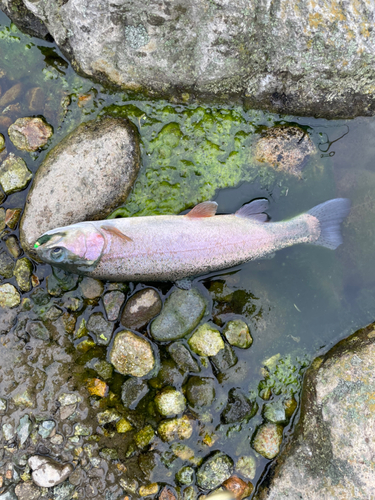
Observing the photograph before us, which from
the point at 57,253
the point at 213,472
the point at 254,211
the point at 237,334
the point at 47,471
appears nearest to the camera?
the point at 57,253

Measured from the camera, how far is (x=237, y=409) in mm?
3949

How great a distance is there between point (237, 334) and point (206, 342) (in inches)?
15.2

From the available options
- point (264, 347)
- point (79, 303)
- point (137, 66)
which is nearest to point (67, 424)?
point (79, 303)

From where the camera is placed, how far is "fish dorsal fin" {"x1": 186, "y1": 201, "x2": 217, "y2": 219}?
373 cm

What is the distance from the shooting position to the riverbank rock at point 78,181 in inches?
148

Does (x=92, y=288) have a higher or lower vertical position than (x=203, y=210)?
lower

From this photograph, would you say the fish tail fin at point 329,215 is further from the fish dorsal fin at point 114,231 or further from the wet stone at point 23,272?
the wet stone at point 23,272

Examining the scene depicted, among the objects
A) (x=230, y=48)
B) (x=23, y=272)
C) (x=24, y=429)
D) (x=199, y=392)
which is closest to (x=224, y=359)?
(x=199, y=392)

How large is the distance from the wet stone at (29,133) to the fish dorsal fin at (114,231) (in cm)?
148

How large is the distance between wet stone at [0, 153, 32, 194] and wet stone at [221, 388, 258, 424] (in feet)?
11.6

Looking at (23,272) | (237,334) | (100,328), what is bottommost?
(237,334)

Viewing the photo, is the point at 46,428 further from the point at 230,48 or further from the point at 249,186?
the point at 230,48

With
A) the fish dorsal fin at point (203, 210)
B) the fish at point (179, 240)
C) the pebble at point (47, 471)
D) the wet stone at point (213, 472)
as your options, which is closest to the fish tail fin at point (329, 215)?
the fish at point (179, 240)

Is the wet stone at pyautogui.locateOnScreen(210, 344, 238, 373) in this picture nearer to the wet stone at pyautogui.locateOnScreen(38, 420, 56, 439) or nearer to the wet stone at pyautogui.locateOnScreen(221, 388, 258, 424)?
the wet stone at pyautogui.locateOnScreen(221, 388, 258, 424)
